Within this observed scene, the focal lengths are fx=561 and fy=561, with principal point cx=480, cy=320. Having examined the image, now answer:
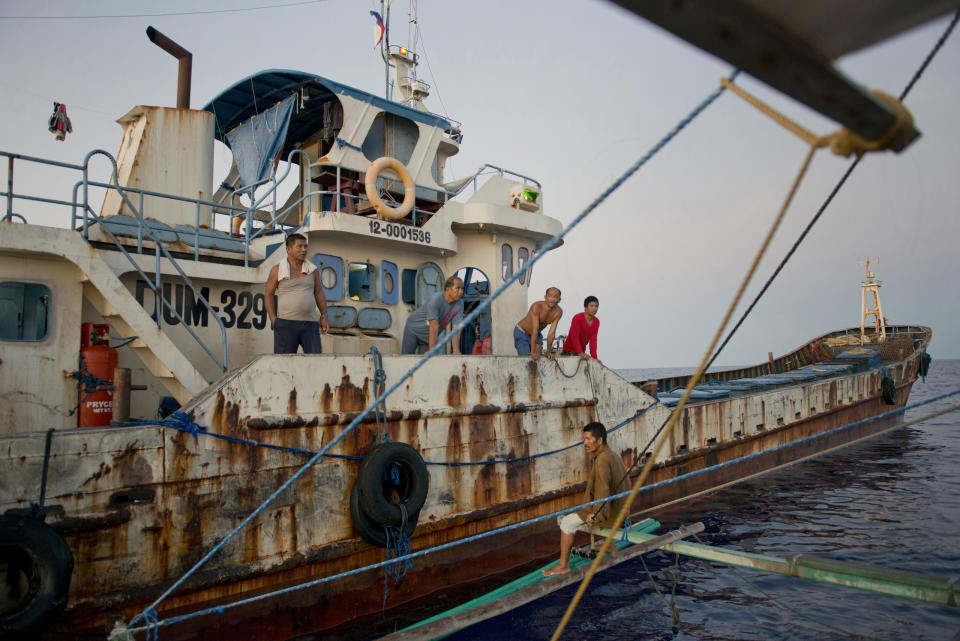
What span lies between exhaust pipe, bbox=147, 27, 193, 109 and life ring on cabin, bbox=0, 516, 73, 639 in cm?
725

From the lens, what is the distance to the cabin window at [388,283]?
8.73 m

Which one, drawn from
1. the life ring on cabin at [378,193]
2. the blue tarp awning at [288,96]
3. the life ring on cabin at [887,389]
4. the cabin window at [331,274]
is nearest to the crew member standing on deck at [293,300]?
the cabin window at [331,274]

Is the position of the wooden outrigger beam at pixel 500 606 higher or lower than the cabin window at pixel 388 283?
lower

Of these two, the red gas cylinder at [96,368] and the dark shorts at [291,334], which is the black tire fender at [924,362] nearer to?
the dark shorts at [291,334]

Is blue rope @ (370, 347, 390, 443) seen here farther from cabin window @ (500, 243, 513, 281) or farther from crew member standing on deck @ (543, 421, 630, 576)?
cabin window @ (500, 243, 513, 281)

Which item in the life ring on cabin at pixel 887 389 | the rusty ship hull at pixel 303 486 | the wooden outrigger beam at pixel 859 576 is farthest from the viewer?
the life ring on cabin at pixel 887 389

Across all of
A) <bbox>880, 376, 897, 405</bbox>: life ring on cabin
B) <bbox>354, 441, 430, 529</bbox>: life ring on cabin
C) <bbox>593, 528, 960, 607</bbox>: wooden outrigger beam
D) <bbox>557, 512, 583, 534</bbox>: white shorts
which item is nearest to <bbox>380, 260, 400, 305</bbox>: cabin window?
<bbox>354, 441, 430, 529</bbox>: life ring on cabin

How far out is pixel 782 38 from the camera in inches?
53.7

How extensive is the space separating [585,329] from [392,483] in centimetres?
403

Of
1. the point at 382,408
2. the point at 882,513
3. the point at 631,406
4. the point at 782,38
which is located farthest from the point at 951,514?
the point at 782,38

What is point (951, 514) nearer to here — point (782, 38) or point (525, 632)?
point (525, 632)

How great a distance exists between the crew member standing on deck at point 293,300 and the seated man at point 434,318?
4.32 ft

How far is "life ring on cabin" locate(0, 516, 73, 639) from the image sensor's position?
3.68 meters

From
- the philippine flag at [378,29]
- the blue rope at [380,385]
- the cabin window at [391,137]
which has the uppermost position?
the philippine flag at [378,29]
